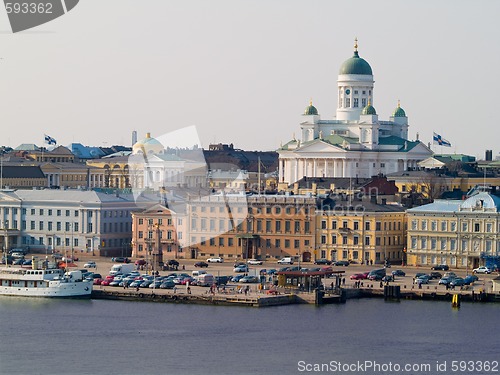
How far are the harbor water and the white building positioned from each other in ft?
53.9

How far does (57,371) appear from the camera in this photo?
157ft

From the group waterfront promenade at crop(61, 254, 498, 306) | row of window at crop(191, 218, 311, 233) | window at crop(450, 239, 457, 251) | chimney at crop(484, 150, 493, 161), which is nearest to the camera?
waterfront promenade at crop(61, 254, 498, 306)

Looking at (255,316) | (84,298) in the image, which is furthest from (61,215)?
(255,316)

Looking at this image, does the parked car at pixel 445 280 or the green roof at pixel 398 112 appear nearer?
the parked car at pixel 445 280

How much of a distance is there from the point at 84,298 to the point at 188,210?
1503cm

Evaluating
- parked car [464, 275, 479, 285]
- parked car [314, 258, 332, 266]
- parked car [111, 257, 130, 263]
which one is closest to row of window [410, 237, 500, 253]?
parked car [314, 258, 332, 266]

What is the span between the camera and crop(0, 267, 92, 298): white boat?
209ft

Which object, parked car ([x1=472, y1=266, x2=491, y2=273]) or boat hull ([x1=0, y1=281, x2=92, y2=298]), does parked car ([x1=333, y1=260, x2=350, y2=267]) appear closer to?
parked car ([x1=472, y1=266, x2=491, y2=273])

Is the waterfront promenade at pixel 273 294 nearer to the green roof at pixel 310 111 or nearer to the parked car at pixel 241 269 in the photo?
the parked car at pixel 241 269

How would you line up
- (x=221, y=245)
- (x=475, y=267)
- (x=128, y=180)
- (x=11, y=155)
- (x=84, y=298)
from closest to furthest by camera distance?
(x=84, y=298) < (x=475, y=267) < (x=221, y=245) < (x=128, y=180) < (x=11, y=155)

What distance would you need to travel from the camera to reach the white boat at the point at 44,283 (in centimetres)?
6356

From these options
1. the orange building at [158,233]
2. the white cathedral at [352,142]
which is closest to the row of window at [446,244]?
the orange building at [158,233]

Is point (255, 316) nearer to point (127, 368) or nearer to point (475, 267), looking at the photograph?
point (127, 368)

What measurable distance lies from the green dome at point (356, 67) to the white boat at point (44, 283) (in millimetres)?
47290
